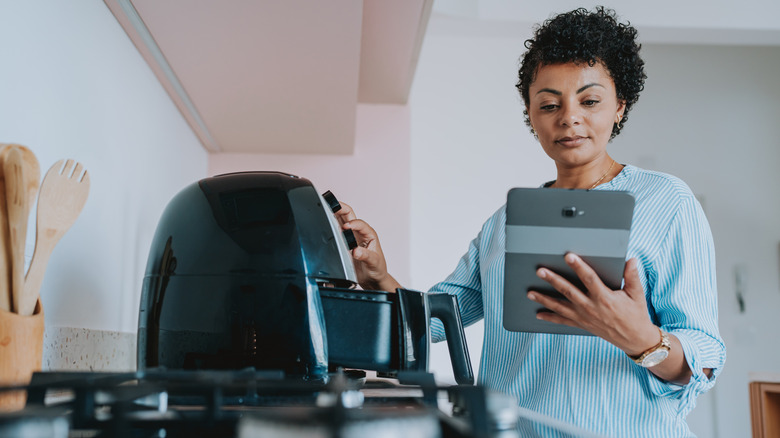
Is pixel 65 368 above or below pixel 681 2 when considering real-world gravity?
below

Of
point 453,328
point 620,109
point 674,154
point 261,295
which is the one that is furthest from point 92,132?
point 674,154

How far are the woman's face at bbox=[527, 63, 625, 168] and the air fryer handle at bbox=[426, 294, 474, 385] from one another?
16.2 inches

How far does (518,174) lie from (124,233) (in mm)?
2199

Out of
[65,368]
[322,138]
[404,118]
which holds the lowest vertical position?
[65,368]

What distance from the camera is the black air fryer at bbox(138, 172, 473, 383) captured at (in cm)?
59

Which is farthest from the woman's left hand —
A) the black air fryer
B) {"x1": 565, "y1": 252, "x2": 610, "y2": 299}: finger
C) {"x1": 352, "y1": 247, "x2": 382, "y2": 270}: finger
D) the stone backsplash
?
the stone backsplash

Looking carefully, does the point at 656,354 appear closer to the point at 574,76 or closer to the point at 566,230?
the point at 566,230

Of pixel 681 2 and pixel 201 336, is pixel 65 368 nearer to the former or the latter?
pixel 201 336

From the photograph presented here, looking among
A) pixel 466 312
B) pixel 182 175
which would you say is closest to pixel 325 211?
pixel 466 312

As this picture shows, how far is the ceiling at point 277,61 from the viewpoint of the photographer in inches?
36.5

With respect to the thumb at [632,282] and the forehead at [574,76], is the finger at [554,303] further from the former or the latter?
the forehead at [574,76]

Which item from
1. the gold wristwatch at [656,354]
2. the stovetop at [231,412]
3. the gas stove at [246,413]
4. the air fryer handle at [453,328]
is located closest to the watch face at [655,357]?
the gold wristwatch at [656,354]

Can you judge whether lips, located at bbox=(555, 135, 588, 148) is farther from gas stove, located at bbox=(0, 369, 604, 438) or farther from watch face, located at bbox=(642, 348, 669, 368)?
gas stove, located at bbox=(0, 369, 604, 438)

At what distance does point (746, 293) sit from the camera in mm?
3541
